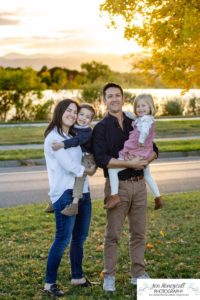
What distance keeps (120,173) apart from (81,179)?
36 cm

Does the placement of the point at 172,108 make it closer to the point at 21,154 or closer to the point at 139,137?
the point at 21,154

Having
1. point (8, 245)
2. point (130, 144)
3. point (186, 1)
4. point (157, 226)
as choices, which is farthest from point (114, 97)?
point (186, 1)

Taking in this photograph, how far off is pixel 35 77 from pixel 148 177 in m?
26.3

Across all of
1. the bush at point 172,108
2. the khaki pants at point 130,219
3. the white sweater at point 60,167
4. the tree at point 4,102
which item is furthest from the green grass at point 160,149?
the bush at point 172,108

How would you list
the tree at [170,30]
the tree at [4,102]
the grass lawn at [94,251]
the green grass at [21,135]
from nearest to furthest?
the grass lawn at [94,251], the tree at [170,30], the green grass at [21,135], the tree at [4,102]

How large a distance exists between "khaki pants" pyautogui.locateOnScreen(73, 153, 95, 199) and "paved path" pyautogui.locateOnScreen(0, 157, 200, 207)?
555cm

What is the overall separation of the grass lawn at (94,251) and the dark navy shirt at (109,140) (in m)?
1.22

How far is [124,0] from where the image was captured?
11695 millimetres

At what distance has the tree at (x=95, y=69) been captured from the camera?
46.8 metres

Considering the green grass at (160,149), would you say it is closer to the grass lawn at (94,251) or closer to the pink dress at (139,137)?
the grass lawn at (94,251)

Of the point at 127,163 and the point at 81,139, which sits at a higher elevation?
the point at 81,139

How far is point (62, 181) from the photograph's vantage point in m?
6.05

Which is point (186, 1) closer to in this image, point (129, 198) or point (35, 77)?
point (129, 198)

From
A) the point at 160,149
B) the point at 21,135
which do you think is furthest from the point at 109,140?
the point at 21,135
